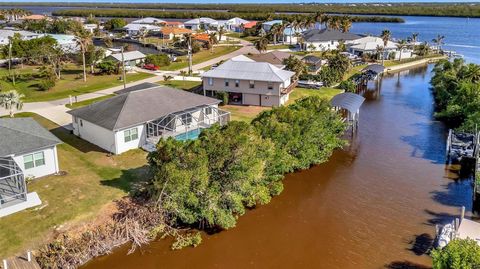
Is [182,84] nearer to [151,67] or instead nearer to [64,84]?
[151,67]

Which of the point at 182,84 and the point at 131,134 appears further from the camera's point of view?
the point at 182,84

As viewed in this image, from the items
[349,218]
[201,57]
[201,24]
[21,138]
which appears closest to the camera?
[349,218]

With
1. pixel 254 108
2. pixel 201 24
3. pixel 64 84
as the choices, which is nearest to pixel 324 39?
pixel 201 24

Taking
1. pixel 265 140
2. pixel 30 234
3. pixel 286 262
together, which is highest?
pixel 265 140

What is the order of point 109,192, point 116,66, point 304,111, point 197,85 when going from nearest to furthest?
1. point 109,192
2. point 304,111
3. point 197,85
4. point 116,66

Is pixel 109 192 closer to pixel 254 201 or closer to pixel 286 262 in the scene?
pixel 254 201

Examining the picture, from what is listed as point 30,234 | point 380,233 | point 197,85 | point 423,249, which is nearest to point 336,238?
point 380,233

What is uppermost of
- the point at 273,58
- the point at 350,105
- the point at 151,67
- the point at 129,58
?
the point at 273,58
